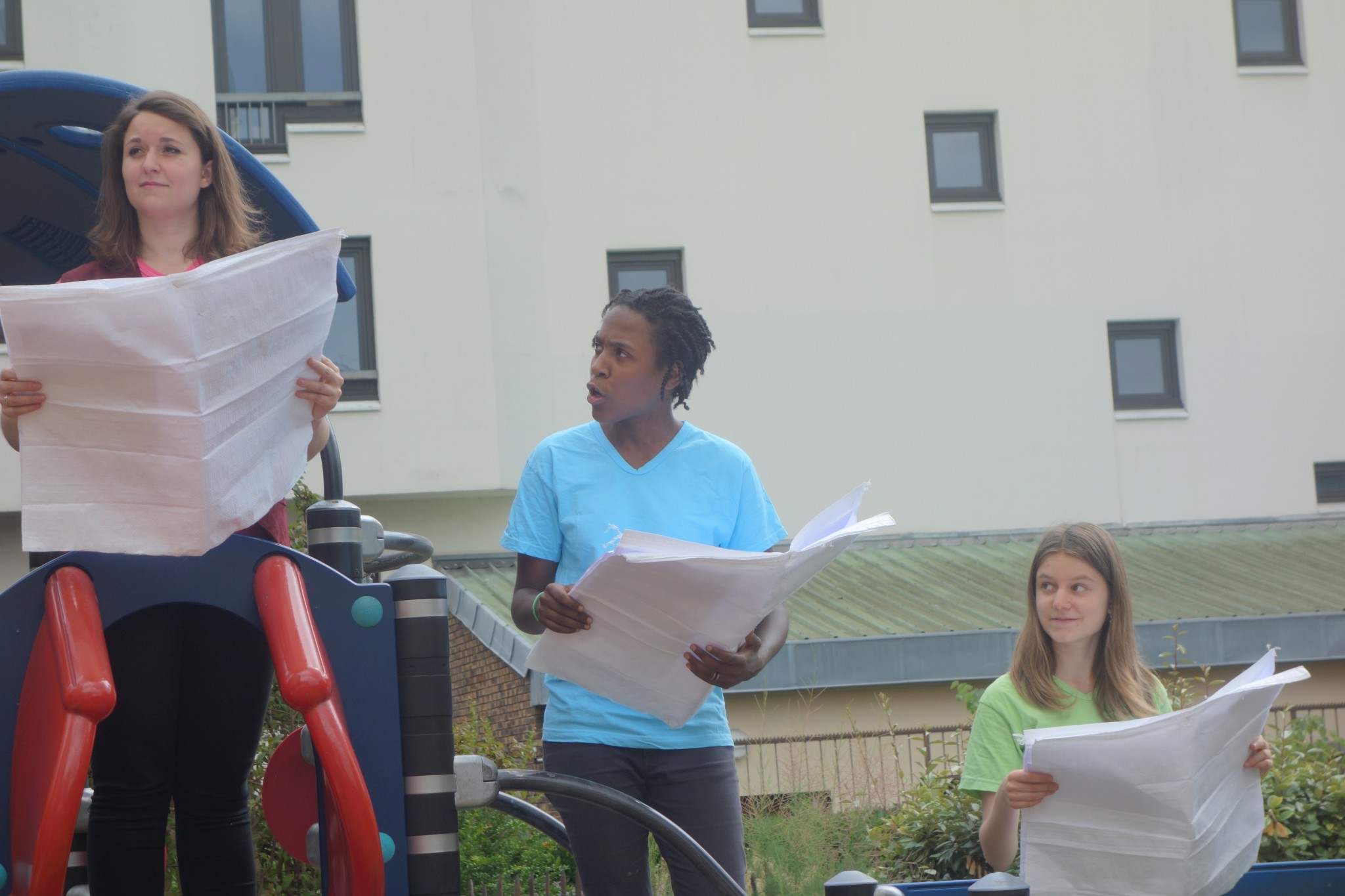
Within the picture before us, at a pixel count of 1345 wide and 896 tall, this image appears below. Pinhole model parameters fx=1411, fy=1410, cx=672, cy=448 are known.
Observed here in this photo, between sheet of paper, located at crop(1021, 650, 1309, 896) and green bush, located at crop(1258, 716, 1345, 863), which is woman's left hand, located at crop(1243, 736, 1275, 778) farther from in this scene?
green bush, located at crop(1258, 716, 1345, 863)

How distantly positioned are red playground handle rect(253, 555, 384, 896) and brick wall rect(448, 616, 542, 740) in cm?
873

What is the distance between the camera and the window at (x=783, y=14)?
14.4m

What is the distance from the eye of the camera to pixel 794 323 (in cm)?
1416

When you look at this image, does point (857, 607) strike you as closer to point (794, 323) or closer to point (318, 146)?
point (794, 323)

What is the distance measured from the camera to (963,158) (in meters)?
14.7

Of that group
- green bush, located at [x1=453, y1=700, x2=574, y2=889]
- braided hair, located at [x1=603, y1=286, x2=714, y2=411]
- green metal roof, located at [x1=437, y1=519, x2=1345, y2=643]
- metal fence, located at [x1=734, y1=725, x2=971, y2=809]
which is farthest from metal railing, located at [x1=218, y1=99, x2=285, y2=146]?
braided hair, located at [x1=603, y1=286, x2=714, y2=411]

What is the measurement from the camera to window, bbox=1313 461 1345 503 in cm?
1511

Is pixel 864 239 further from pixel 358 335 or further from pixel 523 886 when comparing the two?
pixel 523 886

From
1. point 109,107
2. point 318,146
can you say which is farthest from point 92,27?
point 109,107

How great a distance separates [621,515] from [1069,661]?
1.05m

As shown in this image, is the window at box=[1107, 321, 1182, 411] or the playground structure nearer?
the playground structure

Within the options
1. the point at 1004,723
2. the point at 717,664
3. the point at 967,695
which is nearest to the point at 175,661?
the point at 717,664

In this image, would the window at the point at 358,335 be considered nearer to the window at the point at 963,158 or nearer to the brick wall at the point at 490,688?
the brick wall at the point at 490,688

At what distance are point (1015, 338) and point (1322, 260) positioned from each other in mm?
3594
